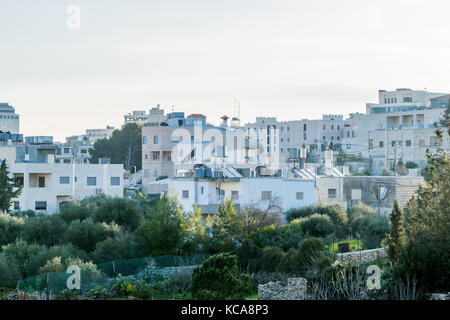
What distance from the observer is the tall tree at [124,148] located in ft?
236

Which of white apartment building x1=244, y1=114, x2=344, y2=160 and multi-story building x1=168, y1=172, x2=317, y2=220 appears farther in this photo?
white apartment building x1=244, y1=114, x2=344, y2=160

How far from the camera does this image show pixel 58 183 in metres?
46.2

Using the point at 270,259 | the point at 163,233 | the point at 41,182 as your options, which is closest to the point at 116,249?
the point at 163,233

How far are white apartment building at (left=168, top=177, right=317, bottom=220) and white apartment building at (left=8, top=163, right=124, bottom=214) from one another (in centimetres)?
1034

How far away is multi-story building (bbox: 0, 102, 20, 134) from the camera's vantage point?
237 ft

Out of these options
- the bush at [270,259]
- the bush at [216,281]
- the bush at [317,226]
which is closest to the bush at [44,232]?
the bush at [270,259]

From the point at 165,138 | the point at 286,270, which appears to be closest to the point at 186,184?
the point at 286,270

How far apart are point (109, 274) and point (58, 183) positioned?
22.2m

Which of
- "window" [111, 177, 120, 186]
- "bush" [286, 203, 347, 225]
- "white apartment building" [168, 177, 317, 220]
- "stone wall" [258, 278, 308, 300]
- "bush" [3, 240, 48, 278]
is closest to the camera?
"stone wall" [258, 278, 308, 300]

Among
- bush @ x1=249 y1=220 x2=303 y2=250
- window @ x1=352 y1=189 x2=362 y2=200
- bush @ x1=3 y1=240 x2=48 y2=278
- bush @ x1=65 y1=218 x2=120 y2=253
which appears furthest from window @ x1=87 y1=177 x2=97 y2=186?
bush @ x1=249 y1=220 x2=303 y2=250

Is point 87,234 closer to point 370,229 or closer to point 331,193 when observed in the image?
point 370,229

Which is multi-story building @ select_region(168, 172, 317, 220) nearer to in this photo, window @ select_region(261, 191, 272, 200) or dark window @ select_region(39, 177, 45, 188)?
window @ select_region(261, 191, 272, 200)
